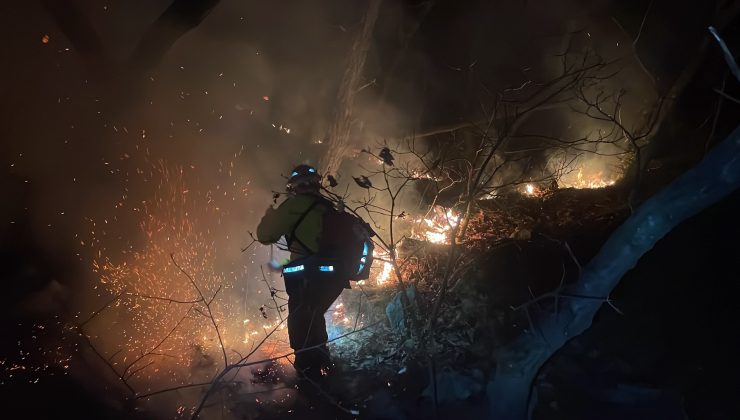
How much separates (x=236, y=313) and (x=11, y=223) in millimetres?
3827

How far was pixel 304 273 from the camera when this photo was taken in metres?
4.43

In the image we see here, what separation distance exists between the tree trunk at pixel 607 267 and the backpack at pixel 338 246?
179cm

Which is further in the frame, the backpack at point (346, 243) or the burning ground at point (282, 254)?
the backpack at point (346, 243)

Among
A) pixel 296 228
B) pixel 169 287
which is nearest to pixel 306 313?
pixel 296 228

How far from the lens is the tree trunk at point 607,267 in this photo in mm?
2963

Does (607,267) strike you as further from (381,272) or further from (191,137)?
(191,137)

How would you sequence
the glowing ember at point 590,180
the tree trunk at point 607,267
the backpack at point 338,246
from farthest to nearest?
the glowing ember at point 590,180
the backpack at point 338,246
the tree trunk at point 607,267

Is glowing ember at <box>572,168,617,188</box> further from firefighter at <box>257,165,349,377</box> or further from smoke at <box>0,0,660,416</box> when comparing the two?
firefighter at <box>257,165,349,377</box>

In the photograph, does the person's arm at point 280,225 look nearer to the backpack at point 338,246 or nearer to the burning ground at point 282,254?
the backpack at point 338,246

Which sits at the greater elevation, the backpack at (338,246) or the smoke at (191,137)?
the smoke at (191,137)

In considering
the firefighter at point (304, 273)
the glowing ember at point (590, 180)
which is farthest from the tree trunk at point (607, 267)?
the glowing ember at point (590, 180)

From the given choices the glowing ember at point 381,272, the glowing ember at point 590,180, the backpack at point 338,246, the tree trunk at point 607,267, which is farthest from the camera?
the glowing ember at point 590,180

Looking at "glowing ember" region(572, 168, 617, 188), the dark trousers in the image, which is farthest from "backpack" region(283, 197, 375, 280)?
"glowing ember" region(572, 168, 617, 188)

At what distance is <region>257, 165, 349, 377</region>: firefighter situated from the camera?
4336 mm
